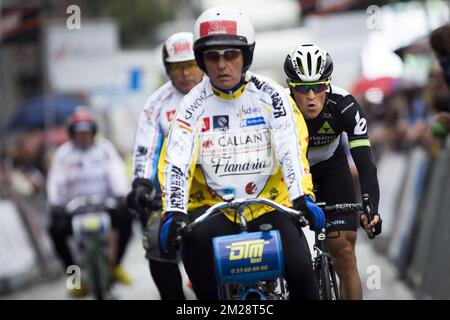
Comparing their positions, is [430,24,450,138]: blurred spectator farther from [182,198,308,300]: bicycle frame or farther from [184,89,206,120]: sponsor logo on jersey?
[182,198,308,300]: bicycle frame

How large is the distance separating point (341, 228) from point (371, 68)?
19.9 metres

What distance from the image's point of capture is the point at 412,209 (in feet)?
45.7

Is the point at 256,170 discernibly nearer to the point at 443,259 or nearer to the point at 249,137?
the point at 249,137

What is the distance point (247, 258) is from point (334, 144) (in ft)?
7.70

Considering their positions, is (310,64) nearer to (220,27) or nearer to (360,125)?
(360,125)

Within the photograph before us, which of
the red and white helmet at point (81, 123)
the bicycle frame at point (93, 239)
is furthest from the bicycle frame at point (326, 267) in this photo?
the red and white helmet at point (81, 123)

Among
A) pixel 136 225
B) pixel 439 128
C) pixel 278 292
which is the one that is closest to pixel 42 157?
pixel 136 225

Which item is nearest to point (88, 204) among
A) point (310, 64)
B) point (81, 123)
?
point (81, 123)

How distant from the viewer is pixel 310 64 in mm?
7406

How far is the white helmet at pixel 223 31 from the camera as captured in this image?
677cm


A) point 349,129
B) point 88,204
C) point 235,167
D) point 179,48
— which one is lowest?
point 88,204

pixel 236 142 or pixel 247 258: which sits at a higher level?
pixel 236 142

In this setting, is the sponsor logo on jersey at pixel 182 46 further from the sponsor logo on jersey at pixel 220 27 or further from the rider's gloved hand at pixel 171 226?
the rider's gloved hand at pixel 171 226

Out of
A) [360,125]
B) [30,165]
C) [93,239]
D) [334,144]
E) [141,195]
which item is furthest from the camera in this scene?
[30,165]
